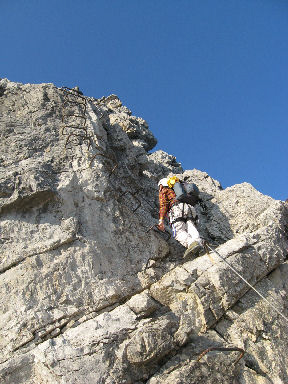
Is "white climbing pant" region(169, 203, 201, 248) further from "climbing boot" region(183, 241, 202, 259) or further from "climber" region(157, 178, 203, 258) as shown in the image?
"climbing boot" region(183, 241, 202, 259)

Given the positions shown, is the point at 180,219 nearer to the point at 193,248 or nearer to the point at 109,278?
the point at 193,248

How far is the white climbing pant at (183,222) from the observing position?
872 cm

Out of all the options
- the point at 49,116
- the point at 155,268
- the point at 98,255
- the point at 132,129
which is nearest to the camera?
the point at 98,255

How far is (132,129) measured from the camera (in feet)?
52.3

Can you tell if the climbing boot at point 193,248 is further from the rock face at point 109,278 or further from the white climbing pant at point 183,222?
the white climbing pant at point 183,222

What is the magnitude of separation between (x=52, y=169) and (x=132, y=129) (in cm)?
772

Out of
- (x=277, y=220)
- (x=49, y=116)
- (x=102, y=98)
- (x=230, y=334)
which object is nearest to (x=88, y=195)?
(x=49, y=116)

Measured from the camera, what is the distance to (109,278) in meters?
7.36

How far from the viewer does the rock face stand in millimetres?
5652

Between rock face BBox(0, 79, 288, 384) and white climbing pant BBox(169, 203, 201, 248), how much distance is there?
456 mm

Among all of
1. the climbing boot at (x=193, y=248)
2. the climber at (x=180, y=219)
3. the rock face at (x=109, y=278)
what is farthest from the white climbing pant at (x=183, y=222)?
the climbing boot at (x=193, y=248)

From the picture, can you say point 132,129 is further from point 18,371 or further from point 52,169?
point 18,371

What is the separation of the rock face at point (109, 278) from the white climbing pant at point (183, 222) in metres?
0.46

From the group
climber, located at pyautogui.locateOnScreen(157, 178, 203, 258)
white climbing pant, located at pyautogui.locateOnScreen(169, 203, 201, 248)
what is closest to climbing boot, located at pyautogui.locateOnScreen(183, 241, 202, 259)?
climber, located at pyautogui.locateOnScreen(157, 178, 203, 258)
